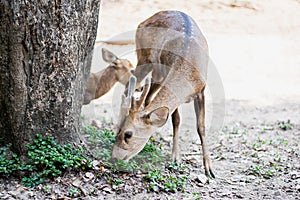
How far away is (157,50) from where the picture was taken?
5586 mm

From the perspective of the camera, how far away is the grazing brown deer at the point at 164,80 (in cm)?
472

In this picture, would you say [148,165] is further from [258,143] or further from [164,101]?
[258,143]

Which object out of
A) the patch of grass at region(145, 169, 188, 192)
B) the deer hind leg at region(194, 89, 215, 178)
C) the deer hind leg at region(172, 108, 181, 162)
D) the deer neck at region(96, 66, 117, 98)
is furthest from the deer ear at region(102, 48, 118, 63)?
the patch of grass at region(145, 169, 188, 192)

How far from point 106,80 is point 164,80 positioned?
2126mm

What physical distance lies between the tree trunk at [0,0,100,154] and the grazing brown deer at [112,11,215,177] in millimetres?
600

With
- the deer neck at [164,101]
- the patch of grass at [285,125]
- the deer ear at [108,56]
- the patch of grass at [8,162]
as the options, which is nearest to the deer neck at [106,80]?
the deer ear at [108,56]

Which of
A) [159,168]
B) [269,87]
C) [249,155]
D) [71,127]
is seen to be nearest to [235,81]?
[269,87]

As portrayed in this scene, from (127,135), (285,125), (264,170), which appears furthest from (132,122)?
(285,125)

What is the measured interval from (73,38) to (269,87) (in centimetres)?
692

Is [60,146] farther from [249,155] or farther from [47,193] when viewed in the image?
[249,155]

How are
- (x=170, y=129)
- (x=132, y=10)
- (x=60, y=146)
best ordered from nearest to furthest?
1. (x=60, y=146)
2. (x=170, y=129)
3. (x=132, y=10)

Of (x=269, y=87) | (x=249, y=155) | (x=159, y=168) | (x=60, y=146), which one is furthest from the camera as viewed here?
(x=269, y=87)

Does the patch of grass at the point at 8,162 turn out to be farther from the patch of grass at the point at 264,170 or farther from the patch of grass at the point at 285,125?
the patch of grass at the point at 285,125

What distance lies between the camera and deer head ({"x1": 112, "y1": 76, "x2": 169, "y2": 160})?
468cm
